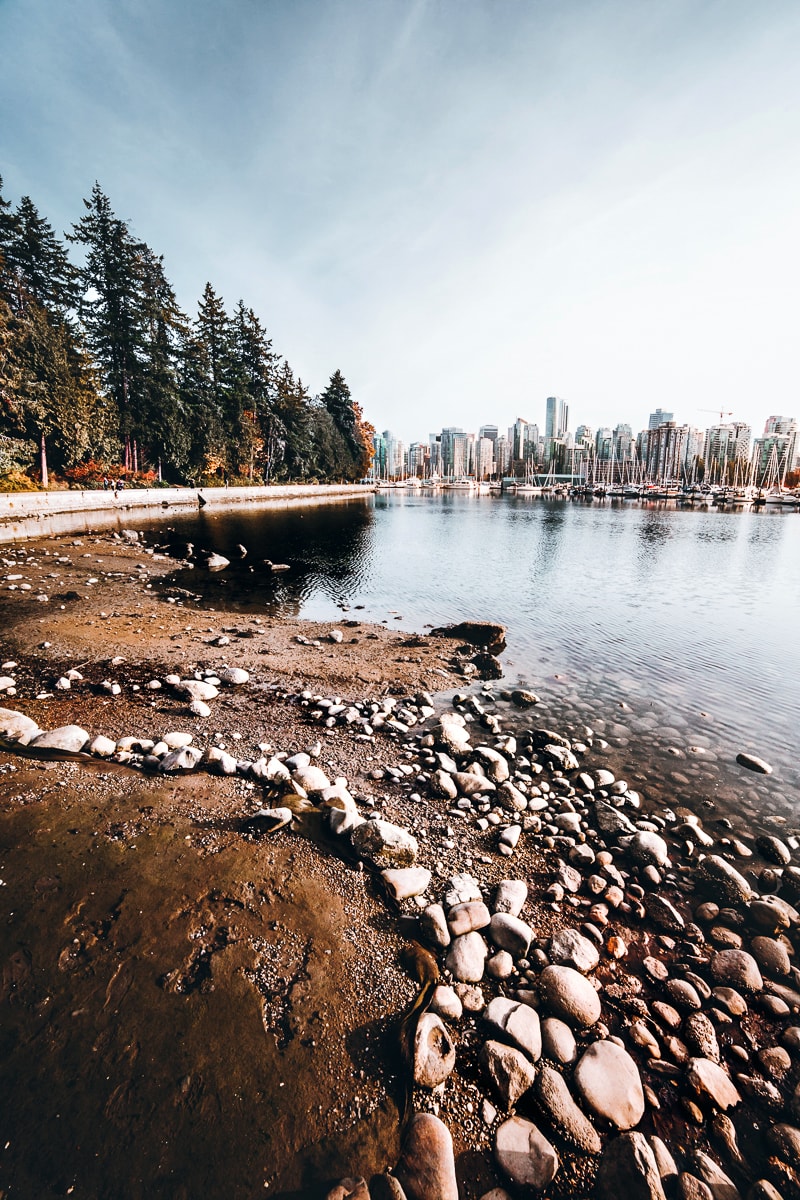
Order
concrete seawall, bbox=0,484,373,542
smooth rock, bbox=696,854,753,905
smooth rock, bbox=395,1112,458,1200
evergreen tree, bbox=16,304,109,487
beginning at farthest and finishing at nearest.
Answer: evergreen tree, bbox=16,304,109,487, concrete seawall, bbox=0,484,373,542, smooth rock, bbox=696,854,753,905, smooth rock, bbox=395,1112,458,1200

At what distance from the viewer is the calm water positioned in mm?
8914

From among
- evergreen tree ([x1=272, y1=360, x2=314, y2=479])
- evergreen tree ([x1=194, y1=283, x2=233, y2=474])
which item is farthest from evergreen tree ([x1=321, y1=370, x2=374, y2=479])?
evergreen tree ([x1=194, y1=283, x2=233, y2=474])

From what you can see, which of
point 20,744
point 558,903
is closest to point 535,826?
point 558,903

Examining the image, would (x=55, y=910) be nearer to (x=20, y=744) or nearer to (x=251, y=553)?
(x=20, y=744)

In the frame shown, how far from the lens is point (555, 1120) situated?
126 inches

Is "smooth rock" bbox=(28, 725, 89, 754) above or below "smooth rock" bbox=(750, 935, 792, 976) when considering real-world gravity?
above

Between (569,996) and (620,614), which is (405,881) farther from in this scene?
(620,614)

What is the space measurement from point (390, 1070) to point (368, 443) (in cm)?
13800

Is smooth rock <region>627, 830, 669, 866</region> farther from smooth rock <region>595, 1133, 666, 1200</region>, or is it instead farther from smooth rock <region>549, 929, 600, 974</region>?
smooth rock <region>595, 1133, 666, 1200</region>

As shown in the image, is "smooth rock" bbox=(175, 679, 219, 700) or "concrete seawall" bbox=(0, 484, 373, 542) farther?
"concrete seawall" bbox=(0, 484, 373, 542)

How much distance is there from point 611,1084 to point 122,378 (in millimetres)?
73693

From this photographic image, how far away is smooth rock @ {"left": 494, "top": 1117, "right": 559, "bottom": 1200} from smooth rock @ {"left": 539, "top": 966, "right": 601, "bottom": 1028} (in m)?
0.90

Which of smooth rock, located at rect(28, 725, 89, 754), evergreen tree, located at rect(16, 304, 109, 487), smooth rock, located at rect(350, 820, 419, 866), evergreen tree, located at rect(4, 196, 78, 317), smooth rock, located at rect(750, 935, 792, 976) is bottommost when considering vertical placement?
smooth rock, located at rect(750, 935, 792, 976)

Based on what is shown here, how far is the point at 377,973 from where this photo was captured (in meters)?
3.98
